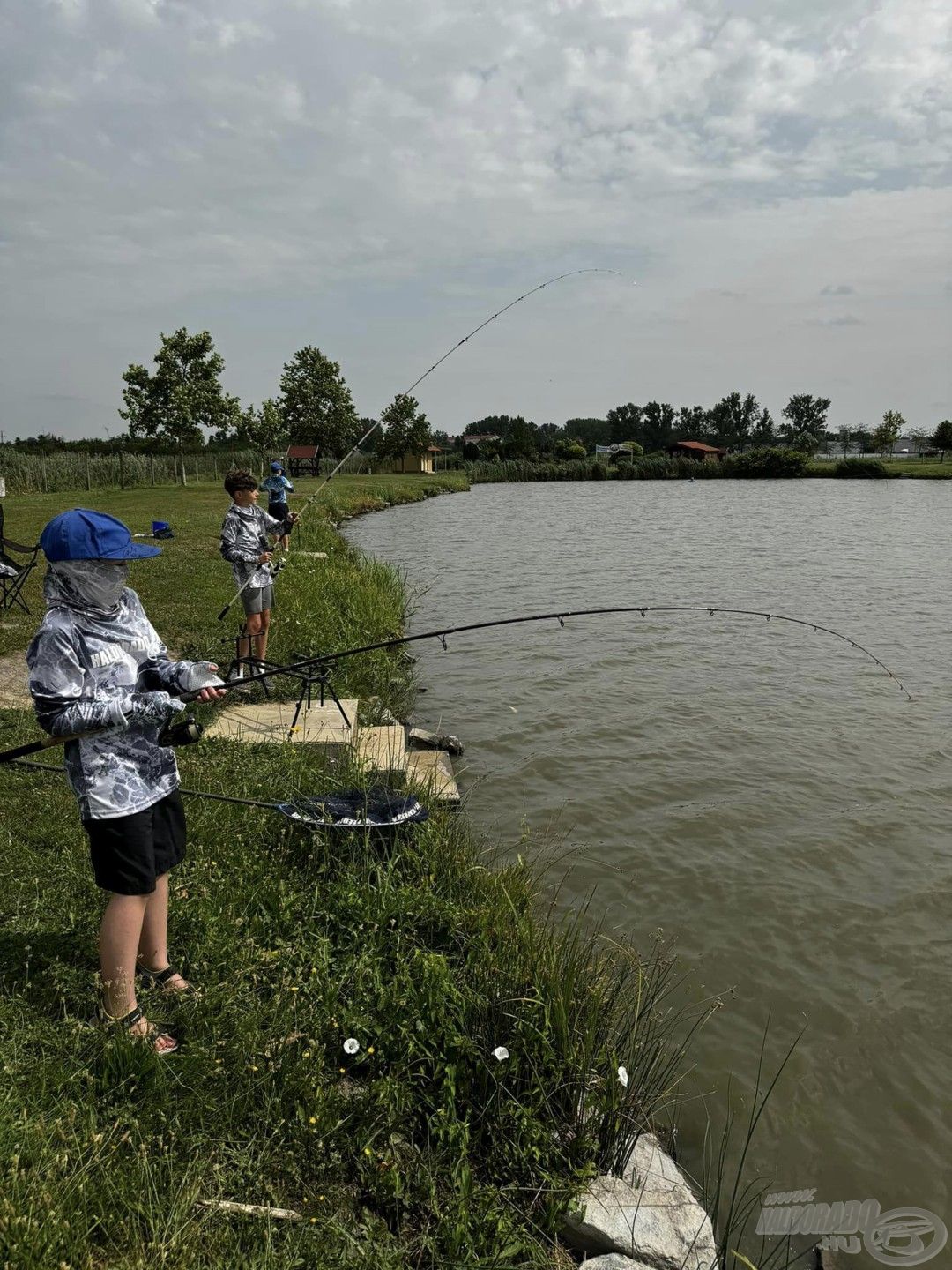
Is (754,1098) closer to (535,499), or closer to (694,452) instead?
(535,499)

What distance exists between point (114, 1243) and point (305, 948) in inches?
58.5

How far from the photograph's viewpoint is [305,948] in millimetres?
3830

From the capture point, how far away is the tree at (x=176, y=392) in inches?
1558

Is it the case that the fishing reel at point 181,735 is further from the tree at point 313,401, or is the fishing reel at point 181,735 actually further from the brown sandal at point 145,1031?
the tree at point 313,401

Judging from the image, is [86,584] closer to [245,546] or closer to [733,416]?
[245,546]

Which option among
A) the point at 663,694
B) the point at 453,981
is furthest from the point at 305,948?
the point at 663,694

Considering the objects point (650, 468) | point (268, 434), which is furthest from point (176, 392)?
point (650, 468)

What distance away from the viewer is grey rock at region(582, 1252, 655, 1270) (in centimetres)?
277

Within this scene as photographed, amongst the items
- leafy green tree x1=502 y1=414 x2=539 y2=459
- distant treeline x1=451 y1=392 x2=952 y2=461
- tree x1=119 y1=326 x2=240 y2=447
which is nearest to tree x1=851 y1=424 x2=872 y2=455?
distant treeline x1=451 y1=392 x2=952 y2=461

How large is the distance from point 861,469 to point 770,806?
80.6 m

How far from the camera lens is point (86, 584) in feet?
9.95

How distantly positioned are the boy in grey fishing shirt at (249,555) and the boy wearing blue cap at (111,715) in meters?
4.18

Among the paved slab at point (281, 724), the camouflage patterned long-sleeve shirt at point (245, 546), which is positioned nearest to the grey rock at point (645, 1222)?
the paved slab at point (281, 724)

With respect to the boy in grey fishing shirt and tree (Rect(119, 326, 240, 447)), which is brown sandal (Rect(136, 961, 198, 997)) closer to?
the boy in grey fishing shirt
